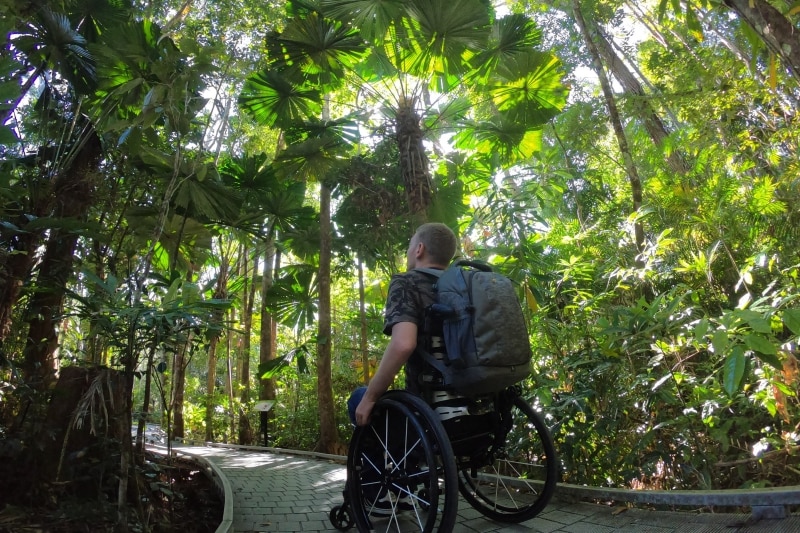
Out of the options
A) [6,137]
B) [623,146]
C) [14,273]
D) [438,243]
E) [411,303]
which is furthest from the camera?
[623,146]

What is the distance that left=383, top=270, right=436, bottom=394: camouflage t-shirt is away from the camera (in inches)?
77.0

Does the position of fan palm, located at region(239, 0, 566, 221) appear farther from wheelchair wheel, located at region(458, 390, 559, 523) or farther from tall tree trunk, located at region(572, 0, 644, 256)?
wheelchair wheel, located at region(458, 390, 559, 523)

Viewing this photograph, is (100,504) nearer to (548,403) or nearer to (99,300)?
(99,300)

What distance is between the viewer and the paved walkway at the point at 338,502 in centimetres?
174

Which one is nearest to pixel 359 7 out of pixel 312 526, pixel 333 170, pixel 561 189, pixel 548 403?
pixel 333 170

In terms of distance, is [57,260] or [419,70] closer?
[57,260]

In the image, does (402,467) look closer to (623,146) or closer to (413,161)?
(413,161)

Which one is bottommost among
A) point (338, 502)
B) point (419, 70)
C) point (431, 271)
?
point (338, 502)

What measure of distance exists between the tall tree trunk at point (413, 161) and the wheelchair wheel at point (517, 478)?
8.42 feet

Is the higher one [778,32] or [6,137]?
[778,32]

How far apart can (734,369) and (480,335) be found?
100 centimetres

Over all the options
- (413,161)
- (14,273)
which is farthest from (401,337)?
(14,273)

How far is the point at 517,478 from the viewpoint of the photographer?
251 cm

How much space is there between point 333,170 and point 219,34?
3.10 meters
